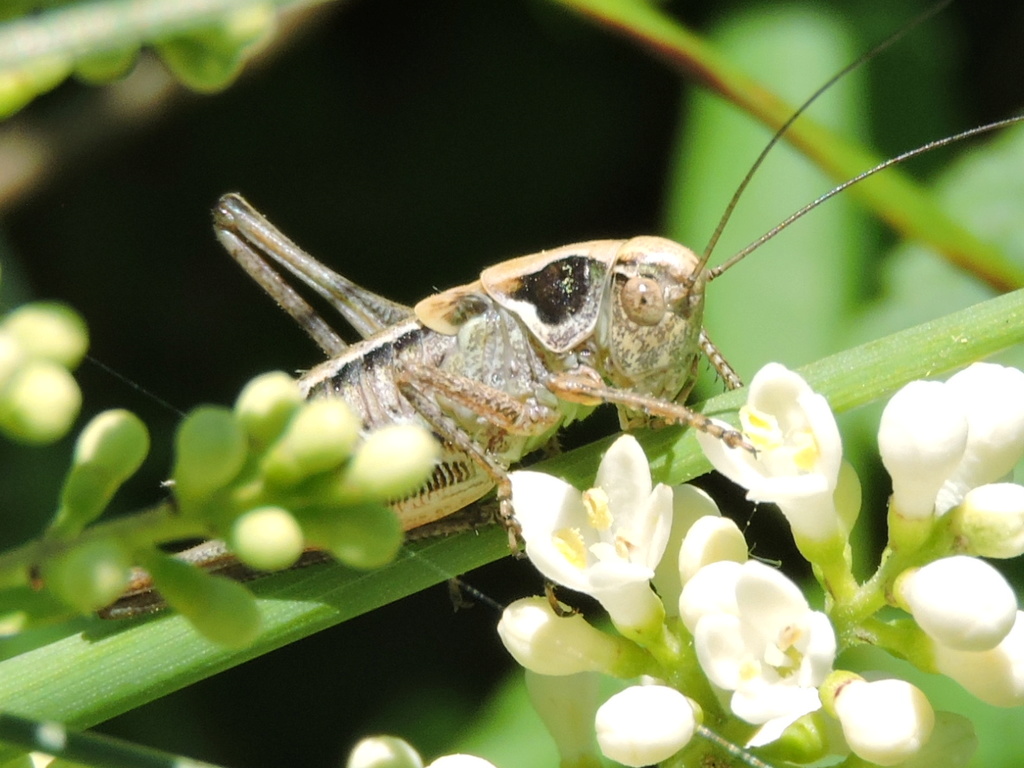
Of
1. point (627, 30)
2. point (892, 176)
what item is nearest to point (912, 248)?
point (892, 176)

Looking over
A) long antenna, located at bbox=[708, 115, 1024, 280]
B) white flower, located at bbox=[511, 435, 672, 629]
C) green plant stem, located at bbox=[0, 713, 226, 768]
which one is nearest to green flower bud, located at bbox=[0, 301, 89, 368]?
green plant stem, located at bbox=[0, 713, 226, 768]

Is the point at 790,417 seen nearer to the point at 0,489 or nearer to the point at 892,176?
the point at 892,176

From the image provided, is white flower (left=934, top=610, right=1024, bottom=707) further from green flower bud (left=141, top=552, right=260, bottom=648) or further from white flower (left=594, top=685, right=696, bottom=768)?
green flower bud (left=141, top=552, right=260, bottom=648)

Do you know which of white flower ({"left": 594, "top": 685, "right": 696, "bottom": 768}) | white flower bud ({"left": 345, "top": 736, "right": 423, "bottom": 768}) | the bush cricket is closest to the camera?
white flower bud ({"left": 345, "top": 736, "right": 423, "bottom": 768})

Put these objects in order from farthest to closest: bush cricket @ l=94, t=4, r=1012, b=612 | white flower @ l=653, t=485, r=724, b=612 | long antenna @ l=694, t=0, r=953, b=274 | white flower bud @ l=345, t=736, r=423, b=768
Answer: bush cricket @ l=94, t=4, r=1012, b=612 → long antenna @ l=694, t=0, r=953, b=274 → white flower @ l=653, t=485, r=724, b=612 → white flower bud @ l=345, t=736, r=423, b=768

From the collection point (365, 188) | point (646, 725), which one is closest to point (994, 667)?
point (646, 725)

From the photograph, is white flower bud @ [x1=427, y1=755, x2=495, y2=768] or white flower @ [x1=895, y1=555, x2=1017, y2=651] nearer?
white flower @ [x1=895, y1=555, x2=1017, y2=651]
